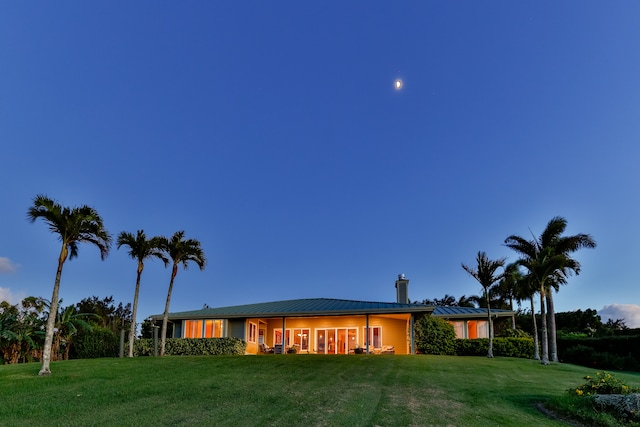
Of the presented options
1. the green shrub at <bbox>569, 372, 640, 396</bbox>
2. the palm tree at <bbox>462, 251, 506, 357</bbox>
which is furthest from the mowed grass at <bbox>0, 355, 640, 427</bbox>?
the palm tree at <bbox>462, 251, 506, 357</bbox>

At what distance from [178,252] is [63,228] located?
8373 millimetres

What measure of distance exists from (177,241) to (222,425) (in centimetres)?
1556

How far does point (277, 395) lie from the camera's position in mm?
9531

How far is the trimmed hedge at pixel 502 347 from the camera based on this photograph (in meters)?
22.4

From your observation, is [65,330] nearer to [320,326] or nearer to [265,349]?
[265,349]

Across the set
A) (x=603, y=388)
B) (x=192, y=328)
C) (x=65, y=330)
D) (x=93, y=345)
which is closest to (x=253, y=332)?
(x=192, y=328)

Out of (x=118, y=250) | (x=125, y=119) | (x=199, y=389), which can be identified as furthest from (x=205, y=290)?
(x=199, y=389)

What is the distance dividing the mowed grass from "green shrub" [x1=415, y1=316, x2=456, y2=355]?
7.07 m

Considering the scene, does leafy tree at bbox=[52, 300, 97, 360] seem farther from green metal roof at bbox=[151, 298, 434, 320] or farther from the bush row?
the bush row

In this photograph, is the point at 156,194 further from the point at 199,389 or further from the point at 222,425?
the point at 222,425

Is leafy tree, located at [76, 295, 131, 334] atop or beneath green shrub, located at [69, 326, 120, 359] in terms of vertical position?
atop

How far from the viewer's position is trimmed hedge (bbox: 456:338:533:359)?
882 inches

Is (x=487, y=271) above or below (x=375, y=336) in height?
above

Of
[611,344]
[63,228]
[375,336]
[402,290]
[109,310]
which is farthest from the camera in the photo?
[109,310]
